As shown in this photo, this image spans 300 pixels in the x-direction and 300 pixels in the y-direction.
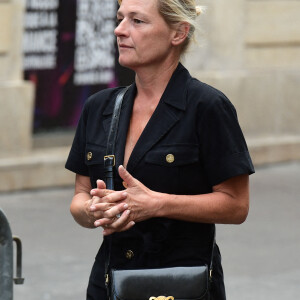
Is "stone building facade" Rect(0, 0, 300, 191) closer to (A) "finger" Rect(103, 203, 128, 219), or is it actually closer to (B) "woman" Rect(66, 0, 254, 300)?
(B) "woman" Rect(66, 0, 254, 300)

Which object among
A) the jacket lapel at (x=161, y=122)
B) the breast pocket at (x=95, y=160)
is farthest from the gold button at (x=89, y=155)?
the jacket lapel at (x=161, y=122)

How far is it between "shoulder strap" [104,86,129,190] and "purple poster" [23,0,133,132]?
22.3 ft

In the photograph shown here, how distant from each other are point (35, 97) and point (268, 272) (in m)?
3.81

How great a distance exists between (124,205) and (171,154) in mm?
241

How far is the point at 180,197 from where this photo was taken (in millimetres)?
3195

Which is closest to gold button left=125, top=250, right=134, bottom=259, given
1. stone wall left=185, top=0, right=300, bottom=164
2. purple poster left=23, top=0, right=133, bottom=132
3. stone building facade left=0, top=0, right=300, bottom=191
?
stone building facade left=0, top=0, right=300, bottom=191

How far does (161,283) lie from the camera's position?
10.5 feet

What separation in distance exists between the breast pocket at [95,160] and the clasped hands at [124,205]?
20 centimetres

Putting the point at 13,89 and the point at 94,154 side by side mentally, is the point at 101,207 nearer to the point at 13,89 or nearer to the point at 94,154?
the point at 94,154

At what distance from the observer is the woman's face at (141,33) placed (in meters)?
3.24

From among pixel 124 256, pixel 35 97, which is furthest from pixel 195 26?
pixel 35 97

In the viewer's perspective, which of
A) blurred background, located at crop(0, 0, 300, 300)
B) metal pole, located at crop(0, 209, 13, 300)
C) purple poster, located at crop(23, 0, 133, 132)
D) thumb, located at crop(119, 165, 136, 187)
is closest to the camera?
thumb, located at crop(119, 165, 136, 187)

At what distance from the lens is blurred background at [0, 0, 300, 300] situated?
7387 mm

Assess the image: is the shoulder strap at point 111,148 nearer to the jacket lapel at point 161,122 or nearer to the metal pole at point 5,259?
the jacket lapel at point 161,122
